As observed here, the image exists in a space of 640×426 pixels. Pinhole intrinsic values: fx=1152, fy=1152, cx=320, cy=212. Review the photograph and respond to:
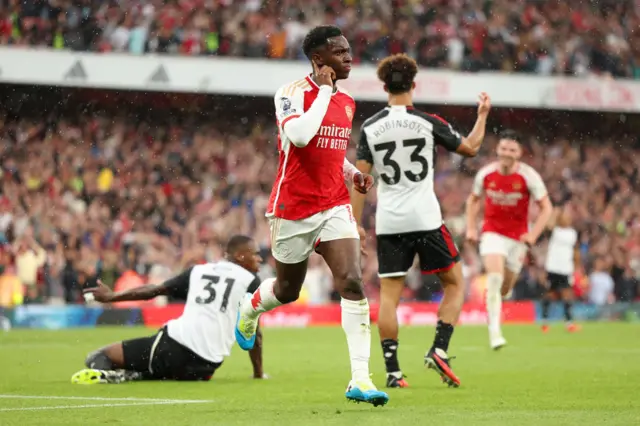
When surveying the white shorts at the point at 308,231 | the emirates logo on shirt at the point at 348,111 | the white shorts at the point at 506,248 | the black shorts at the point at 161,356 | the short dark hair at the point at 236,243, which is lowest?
the black shorts at the point at 161,356

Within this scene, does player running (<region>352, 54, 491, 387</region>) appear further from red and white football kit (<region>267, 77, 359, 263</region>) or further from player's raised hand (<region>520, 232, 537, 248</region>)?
player's raised hand (<region>520, 232, 537, 248</region>)

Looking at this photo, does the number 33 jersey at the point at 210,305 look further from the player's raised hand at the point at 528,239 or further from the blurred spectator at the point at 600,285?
the blurred spectator at the point at 600,285

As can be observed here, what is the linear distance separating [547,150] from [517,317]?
6.92 m

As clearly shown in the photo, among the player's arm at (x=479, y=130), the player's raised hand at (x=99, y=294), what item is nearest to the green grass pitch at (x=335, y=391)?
the player's raised hand at (x=99, y=294)

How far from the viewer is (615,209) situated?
93.2ft

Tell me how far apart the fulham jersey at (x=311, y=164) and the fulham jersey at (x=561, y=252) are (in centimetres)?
1495

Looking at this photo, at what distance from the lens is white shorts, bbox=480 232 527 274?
13.9m

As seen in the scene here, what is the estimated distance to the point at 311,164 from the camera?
7.21 m

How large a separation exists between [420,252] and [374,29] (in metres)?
19.4

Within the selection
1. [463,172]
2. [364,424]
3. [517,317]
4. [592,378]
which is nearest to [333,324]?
[517,317]

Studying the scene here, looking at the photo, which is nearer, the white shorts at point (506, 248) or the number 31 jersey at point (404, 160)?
the number 31 jersey at point (404, 160)

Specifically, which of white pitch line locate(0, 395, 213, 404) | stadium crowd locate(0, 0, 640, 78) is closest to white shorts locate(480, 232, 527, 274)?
white pitch line locate(0, 395, 213, 404)

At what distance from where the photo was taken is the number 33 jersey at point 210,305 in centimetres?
A: 974

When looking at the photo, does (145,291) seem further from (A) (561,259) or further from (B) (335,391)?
(A) (561,259)
